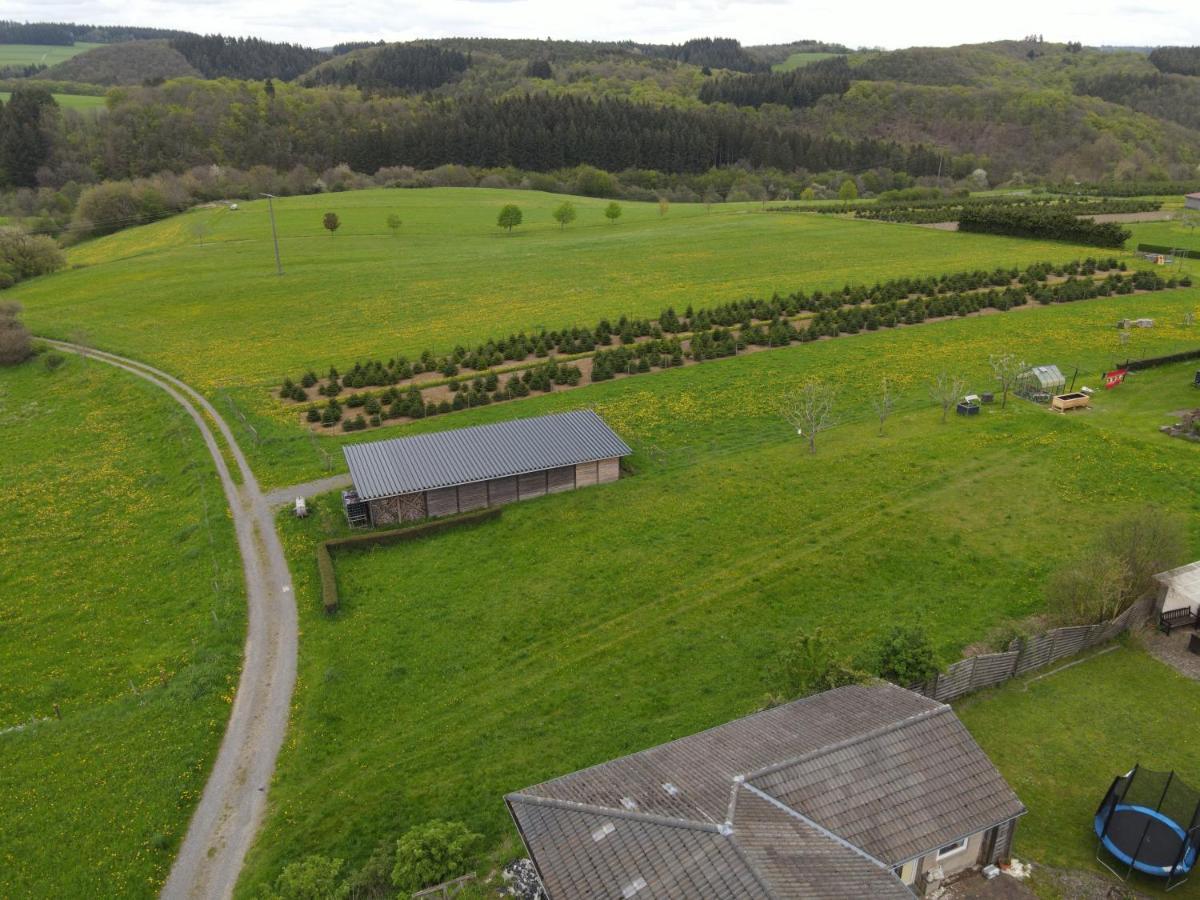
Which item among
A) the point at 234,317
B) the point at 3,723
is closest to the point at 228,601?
the point at 3,723

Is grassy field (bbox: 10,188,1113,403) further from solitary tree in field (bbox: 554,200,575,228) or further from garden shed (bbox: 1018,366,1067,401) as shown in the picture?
garden shed (bbox: 1018,366,1067,401)

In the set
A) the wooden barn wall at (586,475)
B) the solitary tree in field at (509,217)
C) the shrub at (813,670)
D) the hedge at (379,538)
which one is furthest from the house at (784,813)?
the solitary tree in field at (509,217)

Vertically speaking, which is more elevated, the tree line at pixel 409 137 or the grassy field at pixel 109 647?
the tree line at pixel 409 137

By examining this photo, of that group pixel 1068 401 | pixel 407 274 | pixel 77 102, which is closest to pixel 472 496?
pixel 1068 401

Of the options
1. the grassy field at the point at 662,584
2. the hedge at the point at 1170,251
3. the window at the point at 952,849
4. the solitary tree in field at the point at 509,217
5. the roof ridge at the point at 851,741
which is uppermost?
the solitary tree in field at the point at 509,217

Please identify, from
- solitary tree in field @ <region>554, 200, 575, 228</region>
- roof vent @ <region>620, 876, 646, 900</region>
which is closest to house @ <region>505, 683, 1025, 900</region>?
roof vent @ <region>620, 876, 646, 900</region>

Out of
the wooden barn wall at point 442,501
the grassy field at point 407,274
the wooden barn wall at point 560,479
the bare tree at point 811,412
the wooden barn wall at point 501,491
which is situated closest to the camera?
the wooden barn wall at point 442,501

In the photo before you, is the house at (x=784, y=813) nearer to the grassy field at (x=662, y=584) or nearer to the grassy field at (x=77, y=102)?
the grassy field at (x=662, y=584)
